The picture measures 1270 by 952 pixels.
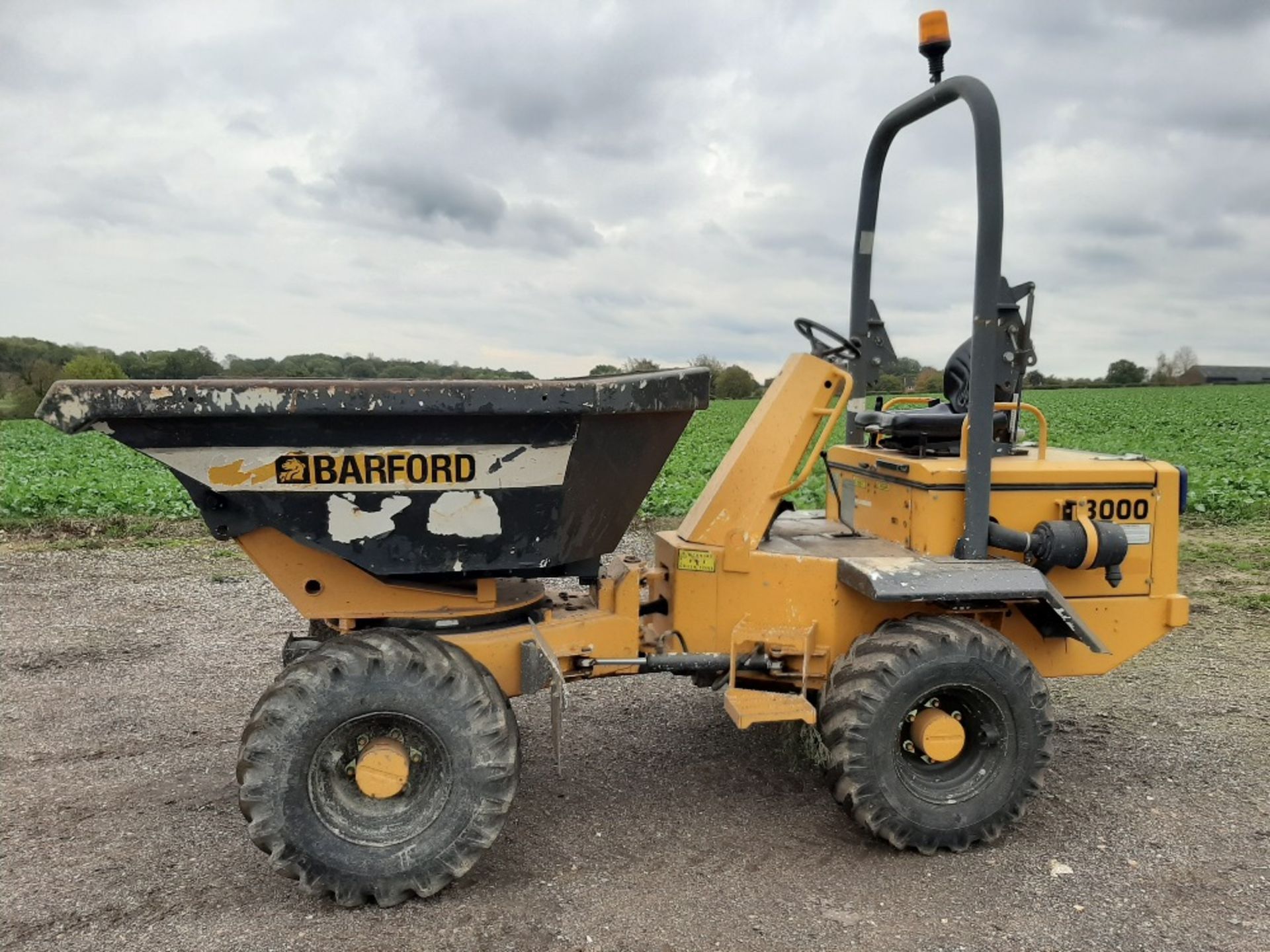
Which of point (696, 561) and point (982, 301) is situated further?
point (696, 561)

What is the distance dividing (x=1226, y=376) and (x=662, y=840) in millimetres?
79264

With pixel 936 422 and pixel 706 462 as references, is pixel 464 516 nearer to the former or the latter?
pixel 936 422

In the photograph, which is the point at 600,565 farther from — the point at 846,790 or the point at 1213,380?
the point at 1213,380

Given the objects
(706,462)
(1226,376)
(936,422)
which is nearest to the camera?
(936,422)

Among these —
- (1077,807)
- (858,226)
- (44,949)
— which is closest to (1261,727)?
(1077,807)

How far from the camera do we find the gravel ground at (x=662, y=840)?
3277mm

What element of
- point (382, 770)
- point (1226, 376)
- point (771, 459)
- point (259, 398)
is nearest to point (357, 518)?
point (259, 398)

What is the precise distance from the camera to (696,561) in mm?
4035

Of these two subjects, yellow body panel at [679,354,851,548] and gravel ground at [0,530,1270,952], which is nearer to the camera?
gravel ground at [0,530,1270,952]

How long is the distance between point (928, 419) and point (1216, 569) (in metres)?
5.99

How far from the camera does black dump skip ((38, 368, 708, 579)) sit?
3.25 m

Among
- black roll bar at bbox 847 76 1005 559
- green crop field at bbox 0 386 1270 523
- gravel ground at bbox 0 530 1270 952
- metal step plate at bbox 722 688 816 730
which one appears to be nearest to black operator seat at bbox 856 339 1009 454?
black roll bar at bbox 847 76 1005 559

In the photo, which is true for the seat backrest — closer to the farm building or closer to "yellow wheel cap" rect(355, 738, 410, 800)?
"yellow wheel cap" rect(355, 738, 410, 800)

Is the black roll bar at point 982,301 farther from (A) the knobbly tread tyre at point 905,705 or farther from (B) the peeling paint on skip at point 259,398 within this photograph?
(B) the peeling paint on skip at point 259,398
